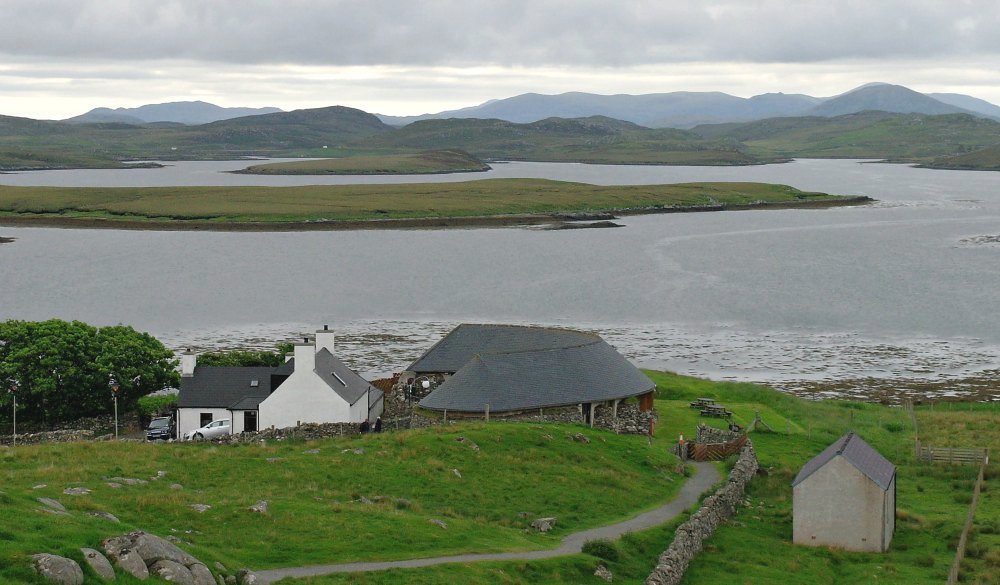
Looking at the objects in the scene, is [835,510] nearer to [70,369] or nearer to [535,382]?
[535,382]

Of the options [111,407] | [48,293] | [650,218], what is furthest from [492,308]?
[650,218]

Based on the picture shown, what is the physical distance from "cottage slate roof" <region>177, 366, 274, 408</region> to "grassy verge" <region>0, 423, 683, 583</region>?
30.6ft

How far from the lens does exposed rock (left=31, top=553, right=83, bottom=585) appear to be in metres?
17.7

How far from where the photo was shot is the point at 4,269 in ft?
398

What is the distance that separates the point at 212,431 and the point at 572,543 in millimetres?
21793

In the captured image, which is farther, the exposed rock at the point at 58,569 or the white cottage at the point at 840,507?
the white cottage at the point at 840,507

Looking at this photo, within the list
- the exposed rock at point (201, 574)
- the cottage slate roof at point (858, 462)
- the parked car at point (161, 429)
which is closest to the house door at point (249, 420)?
the parked car at point (161, 429)

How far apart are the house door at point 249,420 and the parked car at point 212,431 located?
640mm

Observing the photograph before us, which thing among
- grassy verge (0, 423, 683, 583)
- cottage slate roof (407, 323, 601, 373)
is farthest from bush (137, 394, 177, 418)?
grassy verge (0, 423, 683, 583)

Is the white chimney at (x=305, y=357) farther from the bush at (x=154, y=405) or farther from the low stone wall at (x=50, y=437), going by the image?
the bush at (x=154, y=405)

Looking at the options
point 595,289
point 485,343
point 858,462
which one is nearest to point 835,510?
point 858,462

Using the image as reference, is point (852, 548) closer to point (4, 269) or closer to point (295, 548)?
point (295, 548)

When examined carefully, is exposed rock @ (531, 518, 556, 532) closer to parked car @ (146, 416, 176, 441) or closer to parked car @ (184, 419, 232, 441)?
parked car @ (184, 419, 232, 441)

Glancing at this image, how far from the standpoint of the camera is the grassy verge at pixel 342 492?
A: 78.8ft
